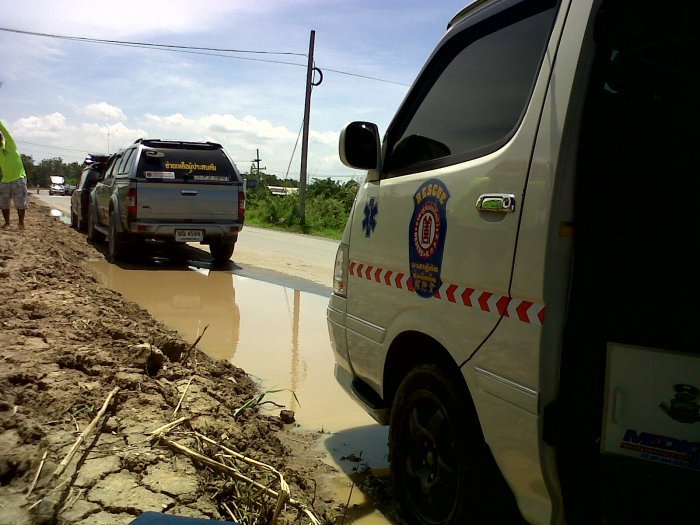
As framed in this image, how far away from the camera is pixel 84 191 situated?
1549 centimetres

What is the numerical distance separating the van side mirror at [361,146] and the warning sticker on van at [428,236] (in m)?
0.57

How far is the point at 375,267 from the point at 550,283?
1306 mm

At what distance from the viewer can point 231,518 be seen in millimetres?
2781

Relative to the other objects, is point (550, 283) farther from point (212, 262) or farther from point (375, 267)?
point (212, 262)

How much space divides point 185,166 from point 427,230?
8788 mm

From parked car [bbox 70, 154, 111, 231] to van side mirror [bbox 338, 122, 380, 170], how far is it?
12.0 metres

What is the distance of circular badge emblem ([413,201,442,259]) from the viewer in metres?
2.67

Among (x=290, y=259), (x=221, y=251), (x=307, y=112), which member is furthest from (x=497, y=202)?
(x=307, y=112)

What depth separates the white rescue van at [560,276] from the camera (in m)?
2.05

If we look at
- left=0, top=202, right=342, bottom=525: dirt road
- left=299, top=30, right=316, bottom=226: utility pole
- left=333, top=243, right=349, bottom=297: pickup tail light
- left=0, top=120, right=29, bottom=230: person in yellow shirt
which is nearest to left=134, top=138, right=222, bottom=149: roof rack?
left=0, top=120, right=29, bottom=230: person in yellow shirt

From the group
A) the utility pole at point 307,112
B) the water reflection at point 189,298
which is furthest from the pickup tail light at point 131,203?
the utility pole at point 307,112

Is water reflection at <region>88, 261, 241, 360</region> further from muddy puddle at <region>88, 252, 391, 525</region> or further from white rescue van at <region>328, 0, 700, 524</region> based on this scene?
white rescue van at <region>328, 0, 700, 524</region>

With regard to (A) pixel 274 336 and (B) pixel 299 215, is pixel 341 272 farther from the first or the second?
(B) pixel 299 215

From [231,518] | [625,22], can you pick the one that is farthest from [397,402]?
[625,22]
